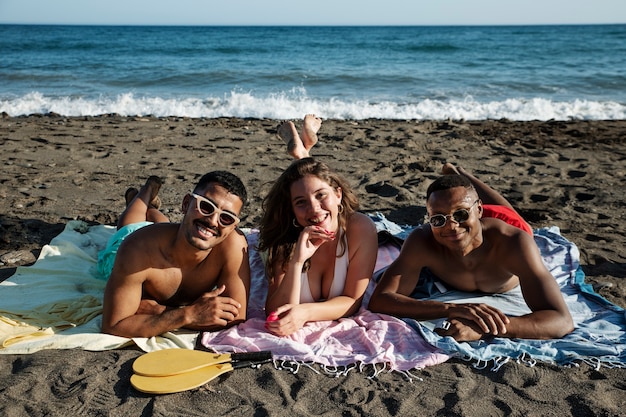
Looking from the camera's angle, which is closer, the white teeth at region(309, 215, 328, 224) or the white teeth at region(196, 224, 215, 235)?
the white teeth at region(196, 224, 215, 235)

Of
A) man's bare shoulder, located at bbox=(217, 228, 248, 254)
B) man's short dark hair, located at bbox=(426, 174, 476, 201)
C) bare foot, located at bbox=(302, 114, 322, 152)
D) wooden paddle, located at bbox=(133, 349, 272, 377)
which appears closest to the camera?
wooden paddle, located at bbox=(133, 349, 272, 377)

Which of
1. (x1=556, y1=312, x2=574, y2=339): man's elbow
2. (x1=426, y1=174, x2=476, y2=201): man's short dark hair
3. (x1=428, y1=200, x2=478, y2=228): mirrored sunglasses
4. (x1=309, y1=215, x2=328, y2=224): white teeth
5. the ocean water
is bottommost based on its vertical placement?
the ocean water

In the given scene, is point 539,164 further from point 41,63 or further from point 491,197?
point 41,63

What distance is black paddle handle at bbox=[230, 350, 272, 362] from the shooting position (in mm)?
3797

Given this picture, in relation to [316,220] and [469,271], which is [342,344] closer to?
[316,220]

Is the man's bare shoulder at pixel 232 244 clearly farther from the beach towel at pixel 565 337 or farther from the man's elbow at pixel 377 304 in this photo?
the beach towel at pixel 565 337

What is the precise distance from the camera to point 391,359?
3861 mm

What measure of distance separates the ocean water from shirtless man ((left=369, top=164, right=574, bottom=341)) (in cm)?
895

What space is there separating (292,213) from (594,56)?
2493 centimetres

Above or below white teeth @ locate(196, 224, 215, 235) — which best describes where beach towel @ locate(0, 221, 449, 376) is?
below

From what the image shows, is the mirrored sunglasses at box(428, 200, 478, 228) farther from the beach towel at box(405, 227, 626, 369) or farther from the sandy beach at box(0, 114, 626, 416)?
the sandy beach at box(0, 114, 626, 416)

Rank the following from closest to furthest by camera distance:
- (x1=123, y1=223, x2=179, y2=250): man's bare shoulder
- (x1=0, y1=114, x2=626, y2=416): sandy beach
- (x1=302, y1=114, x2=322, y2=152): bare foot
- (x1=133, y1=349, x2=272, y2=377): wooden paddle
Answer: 1. (x1=0, y1=114, x2=626, y2=416): sandy beach
2. (x1=133, y1=349, x2=272, y2=377): wooden paddle
3. (x1=123, y1=223, x2=179, y2=250): man's bare shoulder
4. (x1=302, y1=114, x2=322, y2=152): bare foot

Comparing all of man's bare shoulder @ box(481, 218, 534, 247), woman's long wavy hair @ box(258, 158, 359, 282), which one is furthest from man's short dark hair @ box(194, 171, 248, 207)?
man's bare shoulder @ box(481, 218, 534, 247)

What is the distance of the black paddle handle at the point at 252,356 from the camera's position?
3797 millimetres
